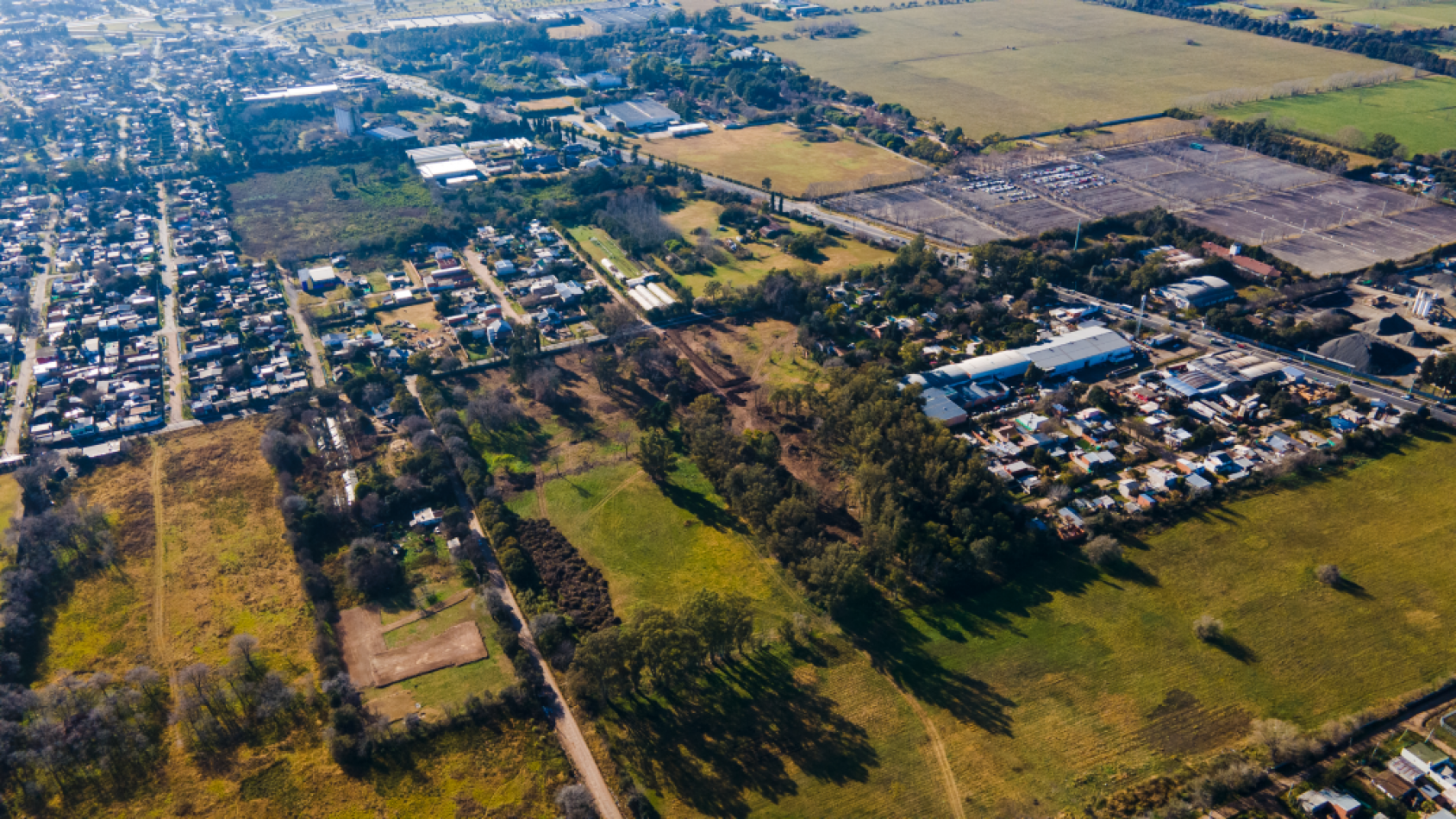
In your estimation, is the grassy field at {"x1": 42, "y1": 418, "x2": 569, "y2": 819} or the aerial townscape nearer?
the grassy field at {"x1": 42, "y1": 418, "x2": 569, "y2": 819}

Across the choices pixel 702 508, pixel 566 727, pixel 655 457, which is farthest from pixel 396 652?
pixel 702 508

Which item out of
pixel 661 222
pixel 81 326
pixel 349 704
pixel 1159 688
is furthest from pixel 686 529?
pixel 81 326

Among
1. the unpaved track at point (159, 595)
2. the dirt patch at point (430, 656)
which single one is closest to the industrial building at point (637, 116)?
the unpaved track at point (159, 595)

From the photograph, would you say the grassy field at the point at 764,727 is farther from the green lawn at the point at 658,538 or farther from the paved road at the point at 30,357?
the paved road at the point at 30,357

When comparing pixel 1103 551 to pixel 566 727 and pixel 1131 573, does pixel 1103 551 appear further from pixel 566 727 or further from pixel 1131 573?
pixel 566 727

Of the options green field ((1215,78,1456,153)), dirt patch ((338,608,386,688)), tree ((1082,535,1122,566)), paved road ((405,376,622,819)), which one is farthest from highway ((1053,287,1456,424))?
dirt patch ((338,608,386,688))

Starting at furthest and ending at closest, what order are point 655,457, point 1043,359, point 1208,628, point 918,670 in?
point 1043,359
point 655,457
point 1208,628
point 918,670

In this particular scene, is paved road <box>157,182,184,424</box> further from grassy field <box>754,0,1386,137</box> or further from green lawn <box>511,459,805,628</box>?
grassy field <box>754,0,1386,137</box>
